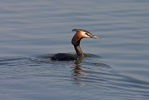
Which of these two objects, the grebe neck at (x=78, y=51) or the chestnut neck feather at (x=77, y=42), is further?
the chestnut neck feather at (x=77, y=42)

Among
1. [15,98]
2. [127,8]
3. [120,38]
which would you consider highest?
[127,8]

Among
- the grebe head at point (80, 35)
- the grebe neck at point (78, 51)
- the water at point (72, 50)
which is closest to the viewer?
the water at point (72, 50)

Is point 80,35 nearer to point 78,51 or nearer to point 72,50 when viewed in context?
point 78,51

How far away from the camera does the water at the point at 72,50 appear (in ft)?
40.8

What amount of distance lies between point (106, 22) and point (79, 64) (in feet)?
18.8

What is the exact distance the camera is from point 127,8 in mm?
23266

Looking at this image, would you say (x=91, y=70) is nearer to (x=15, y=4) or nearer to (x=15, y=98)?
(x=15, y=98)

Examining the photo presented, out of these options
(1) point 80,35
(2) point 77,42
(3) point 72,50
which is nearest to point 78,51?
(2) point 77,42

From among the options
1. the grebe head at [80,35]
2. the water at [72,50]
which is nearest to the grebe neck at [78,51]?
the grebe head at [80,35]

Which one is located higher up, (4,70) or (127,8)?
(127,8)

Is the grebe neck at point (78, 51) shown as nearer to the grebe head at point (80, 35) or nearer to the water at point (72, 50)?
the grebe head at point (80, 35)

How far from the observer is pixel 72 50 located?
17.0 metres

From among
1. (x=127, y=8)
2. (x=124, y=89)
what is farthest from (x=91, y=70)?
(x=127, y=8)

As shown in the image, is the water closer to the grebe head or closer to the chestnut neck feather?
the chestnut neck feather
